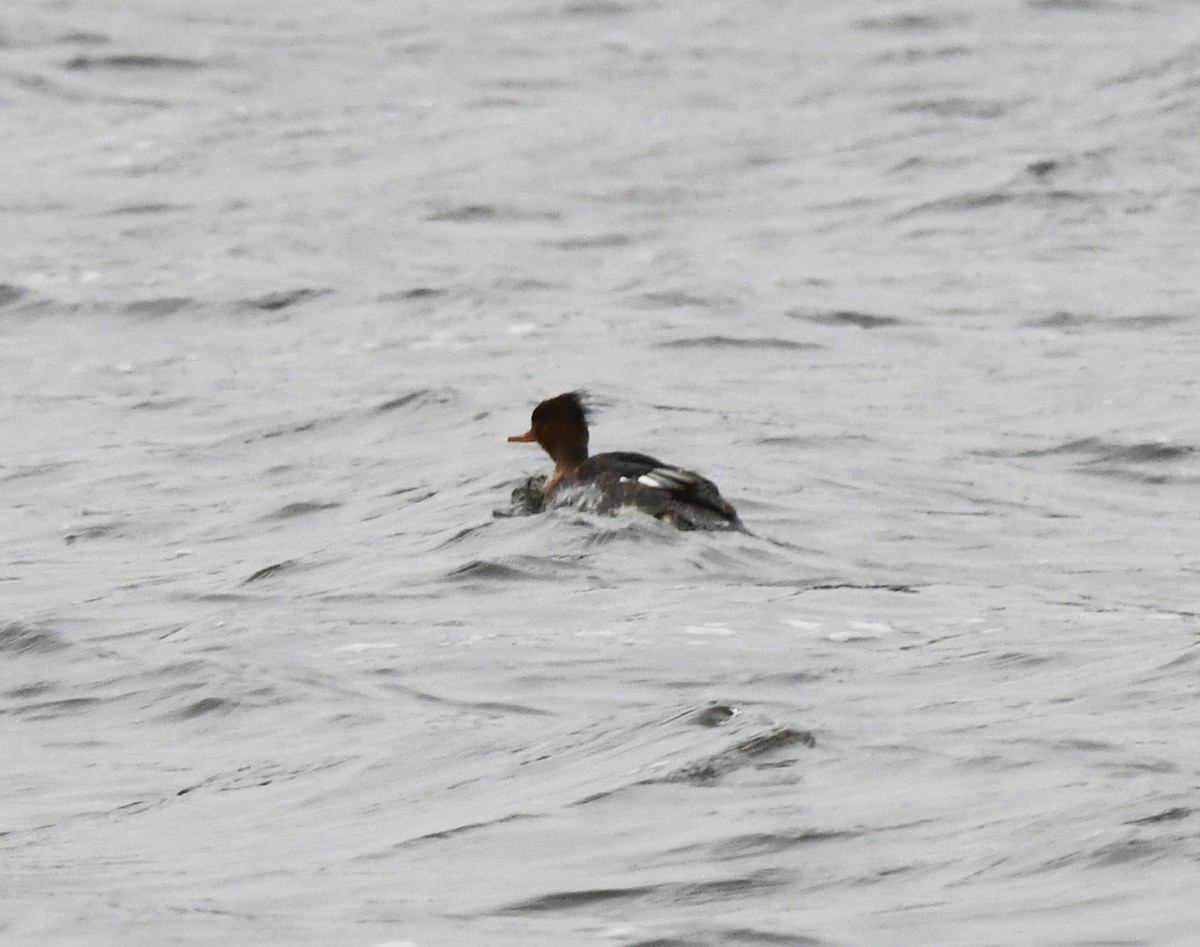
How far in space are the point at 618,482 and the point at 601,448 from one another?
2445 millimetres

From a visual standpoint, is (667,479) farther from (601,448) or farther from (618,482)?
(601,448)

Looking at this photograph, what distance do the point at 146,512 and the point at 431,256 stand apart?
699cm

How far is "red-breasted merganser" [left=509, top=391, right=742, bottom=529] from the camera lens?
11000mm

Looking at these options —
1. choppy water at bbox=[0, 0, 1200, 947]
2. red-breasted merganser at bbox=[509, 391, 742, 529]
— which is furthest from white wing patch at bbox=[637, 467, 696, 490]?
choppy water at bbox=[0, 0, 1200, 947]

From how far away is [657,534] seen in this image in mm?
10977

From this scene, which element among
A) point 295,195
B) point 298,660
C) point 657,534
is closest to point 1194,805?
point 298,660

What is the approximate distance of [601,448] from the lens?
1373 centimetres

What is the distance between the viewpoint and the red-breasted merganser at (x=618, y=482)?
11.0 meters

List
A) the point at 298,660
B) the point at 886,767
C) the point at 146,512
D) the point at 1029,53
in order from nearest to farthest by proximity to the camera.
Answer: the point at 886,767, the point at 298,660, the point at 146,512, the point at 1029,53

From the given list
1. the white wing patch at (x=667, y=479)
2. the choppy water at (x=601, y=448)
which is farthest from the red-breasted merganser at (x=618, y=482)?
the choppy water at (x=601, y=448)

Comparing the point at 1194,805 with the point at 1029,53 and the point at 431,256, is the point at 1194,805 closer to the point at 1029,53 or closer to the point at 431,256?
the point at 431,256

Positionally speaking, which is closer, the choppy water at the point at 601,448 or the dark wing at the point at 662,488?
the choppy water at the point at 601,448

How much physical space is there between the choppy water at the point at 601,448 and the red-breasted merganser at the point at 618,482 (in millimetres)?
142

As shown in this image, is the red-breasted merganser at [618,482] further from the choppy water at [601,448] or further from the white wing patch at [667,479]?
the choppy water at [601,448]
